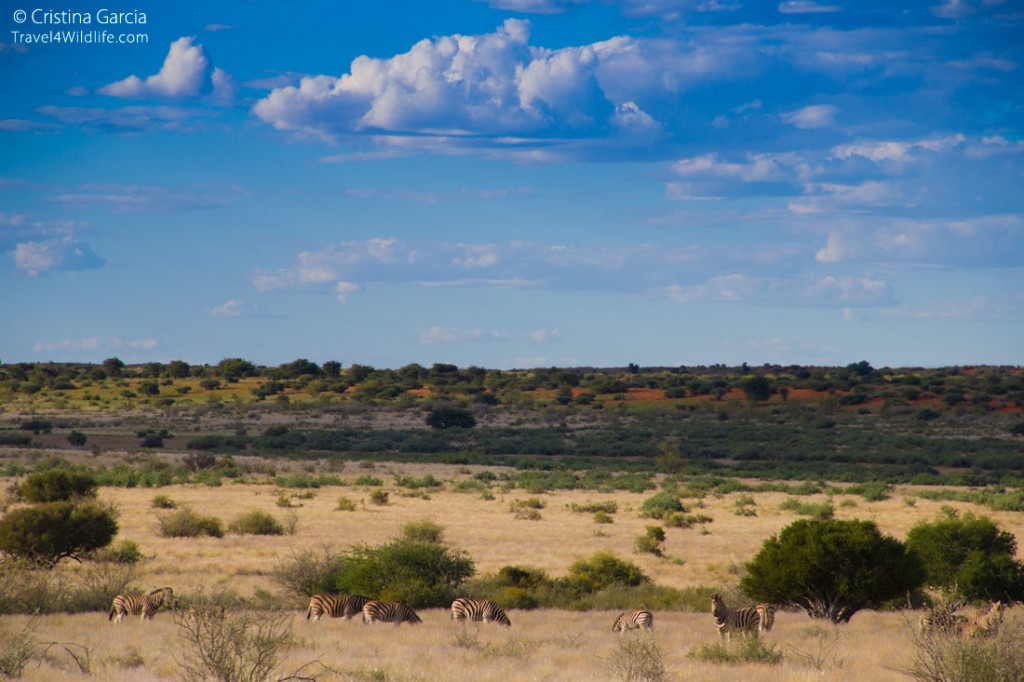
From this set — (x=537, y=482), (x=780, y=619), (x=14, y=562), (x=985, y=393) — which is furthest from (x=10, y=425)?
(x=985, y=393)

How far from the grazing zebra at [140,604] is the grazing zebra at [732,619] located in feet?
28.1

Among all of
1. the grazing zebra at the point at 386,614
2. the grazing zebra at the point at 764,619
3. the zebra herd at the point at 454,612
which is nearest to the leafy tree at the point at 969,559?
the zebra herd at the point at 454,612

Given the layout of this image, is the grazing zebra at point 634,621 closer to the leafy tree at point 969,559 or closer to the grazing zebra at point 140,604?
the grazing zebra at point 140,604

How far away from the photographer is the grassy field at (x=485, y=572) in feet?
44.6

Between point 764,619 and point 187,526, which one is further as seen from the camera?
point 187,526

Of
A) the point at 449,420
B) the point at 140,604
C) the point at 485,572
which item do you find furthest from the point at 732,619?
the point at 449,420

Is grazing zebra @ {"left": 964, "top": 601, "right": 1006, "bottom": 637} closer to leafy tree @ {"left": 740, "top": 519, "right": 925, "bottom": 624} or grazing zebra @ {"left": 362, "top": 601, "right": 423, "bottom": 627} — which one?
leafy tree @ {"left": 740, "top": 519, "right": 925, "bottom": 624}

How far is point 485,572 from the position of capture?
24.3 m

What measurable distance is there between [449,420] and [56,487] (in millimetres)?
54186

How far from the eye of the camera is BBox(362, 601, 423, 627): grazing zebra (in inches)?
675

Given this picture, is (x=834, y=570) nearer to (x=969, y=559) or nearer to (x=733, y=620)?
(x=733, y=620)

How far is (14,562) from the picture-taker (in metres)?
19.8

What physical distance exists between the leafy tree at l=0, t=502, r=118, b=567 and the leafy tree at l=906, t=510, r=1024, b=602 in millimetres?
18182

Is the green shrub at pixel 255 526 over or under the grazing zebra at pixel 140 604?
under
